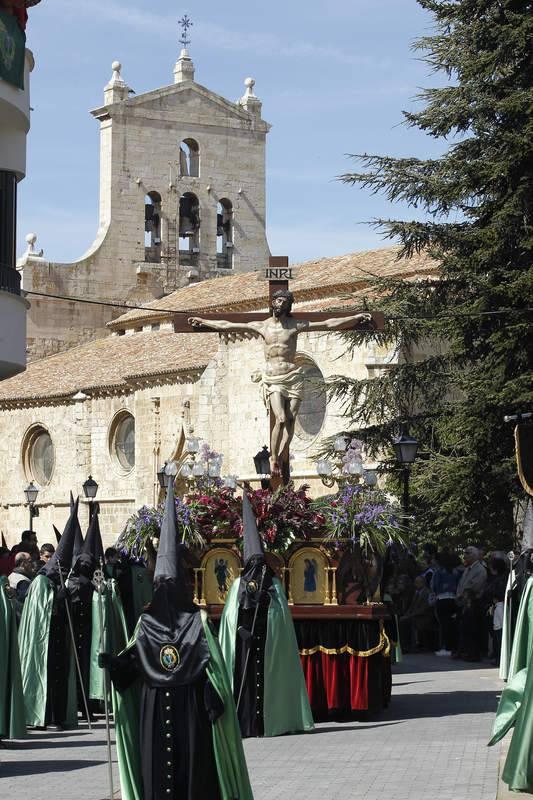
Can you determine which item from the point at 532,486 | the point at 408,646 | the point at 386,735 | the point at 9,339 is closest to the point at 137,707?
the point at 532,486

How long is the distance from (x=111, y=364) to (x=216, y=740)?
41879 millimetres

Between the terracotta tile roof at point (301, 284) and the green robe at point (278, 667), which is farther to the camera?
the terracotta tile roof at point (301, 284)

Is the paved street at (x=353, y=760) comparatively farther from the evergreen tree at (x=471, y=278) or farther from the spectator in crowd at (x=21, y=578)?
the evergreen tree at (x=471, y=278)

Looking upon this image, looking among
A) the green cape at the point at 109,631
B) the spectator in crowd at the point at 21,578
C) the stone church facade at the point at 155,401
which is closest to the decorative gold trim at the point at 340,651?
the green cape at the point at 109,631

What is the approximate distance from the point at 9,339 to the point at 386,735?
9.70 meters

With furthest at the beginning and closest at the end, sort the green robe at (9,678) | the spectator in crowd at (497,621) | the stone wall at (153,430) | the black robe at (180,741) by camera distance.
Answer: the stone wall at (153,430)
the spectator in crowd at (497,621)
the green robe at (9,678)
the black robe at (180,741)

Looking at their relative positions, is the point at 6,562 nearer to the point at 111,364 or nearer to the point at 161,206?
the point at 111,364

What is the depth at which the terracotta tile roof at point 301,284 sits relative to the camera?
137 feet

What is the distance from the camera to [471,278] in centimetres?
2572

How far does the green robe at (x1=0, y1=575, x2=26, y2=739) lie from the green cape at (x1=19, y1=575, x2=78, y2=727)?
68.9 inches

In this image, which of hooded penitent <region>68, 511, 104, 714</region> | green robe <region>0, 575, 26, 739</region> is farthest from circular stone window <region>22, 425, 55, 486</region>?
green robe <region>0, 575, 26, 739</region>

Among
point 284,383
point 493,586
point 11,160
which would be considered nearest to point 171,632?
point 284,383

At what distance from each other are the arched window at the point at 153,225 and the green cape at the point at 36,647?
4643 cm


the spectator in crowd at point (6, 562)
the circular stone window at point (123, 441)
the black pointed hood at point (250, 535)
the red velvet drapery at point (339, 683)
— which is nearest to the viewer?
the black pointed hood at point (250, 535)
